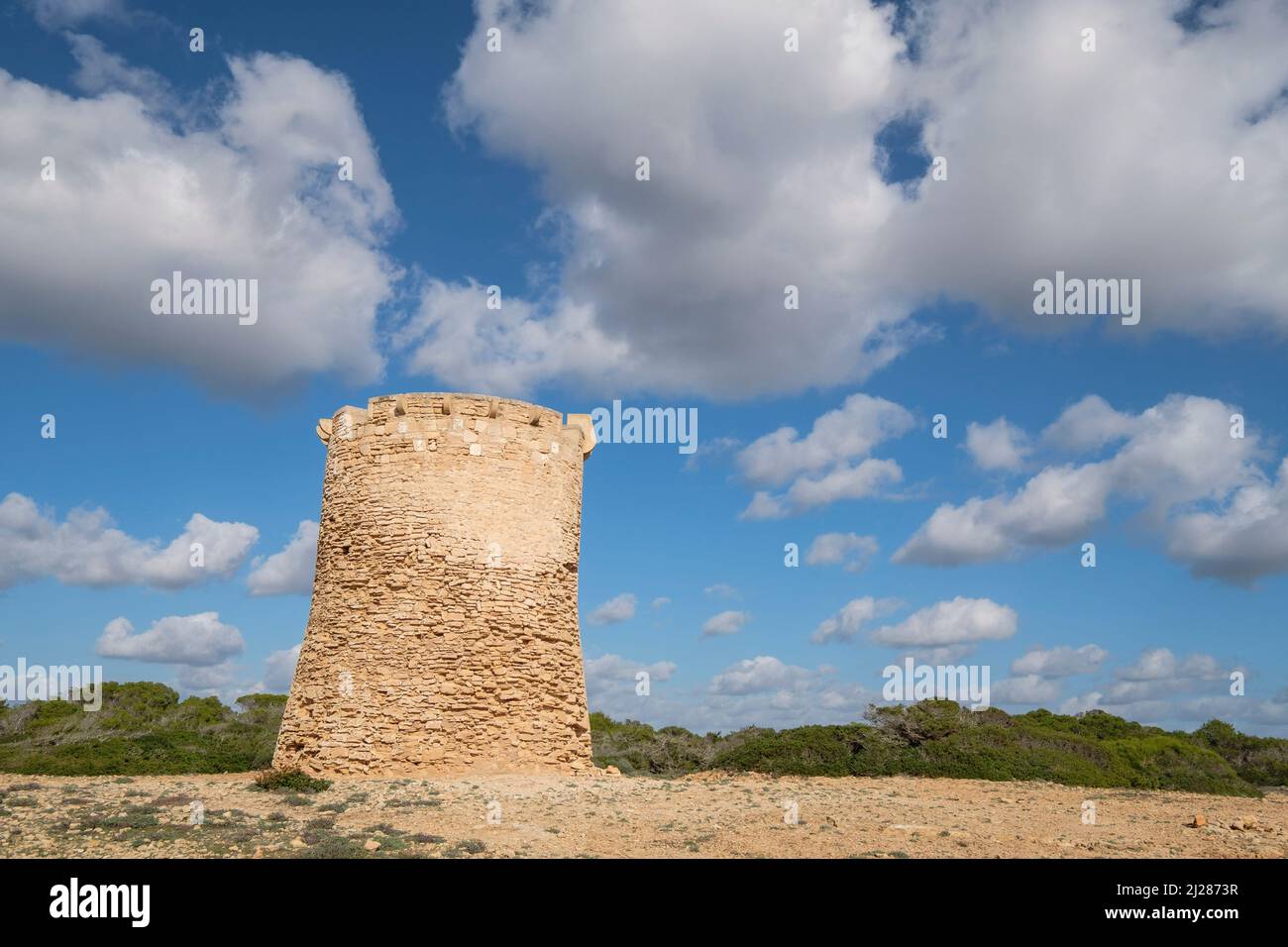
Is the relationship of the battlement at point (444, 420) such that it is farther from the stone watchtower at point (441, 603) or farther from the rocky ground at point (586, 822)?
the rocky ground at point (586, 822)

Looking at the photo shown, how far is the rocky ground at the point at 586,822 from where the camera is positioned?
7164mm

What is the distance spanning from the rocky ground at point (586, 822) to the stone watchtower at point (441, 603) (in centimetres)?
102

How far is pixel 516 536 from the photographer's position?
13.0 m

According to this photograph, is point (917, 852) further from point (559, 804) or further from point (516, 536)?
point (516, 536)

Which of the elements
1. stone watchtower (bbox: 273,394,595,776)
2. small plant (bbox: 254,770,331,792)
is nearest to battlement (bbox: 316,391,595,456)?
stone watchtower (bbox: 273,394,595,776)

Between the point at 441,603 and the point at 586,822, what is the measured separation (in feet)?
15.2

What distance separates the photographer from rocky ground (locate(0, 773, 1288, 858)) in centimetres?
716

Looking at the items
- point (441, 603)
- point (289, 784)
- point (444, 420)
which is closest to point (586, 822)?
point (289, 784)

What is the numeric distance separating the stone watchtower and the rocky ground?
1016 millimetres

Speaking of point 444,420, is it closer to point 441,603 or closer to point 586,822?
point 441,603

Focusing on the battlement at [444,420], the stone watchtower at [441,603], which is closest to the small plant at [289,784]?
the stone watchtower at [441,603]
